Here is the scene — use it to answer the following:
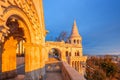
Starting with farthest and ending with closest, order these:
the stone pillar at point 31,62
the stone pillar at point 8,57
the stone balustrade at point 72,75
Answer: the stone pillar at point 8,57 → the stone pillar at point 31,62 → the stone balustrade at point 72,75

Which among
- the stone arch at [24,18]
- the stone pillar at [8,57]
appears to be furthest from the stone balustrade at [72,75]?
the stone pillar at [8,57]

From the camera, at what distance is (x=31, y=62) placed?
25.4ft

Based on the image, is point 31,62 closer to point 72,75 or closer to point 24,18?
point 24,18

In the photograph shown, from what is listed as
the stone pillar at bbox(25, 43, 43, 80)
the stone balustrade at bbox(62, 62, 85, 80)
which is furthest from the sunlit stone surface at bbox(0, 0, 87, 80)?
the stone balustrade at bbox(62, 62, 85, 80)

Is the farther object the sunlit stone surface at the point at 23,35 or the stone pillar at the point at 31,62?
the stone pillar at the point at 31,62

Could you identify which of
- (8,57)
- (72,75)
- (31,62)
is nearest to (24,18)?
(31,62)

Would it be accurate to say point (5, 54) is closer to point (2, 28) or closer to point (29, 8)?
point (29, 8)

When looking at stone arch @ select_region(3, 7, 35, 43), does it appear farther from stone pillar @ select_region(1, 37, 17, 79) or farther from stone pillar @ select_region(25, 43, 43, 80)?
stone pillar @ select_region(1, 37, 17, 79)

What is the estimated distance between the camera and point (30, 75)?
299 inches

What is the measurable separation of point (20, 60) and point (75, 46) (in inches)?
1128

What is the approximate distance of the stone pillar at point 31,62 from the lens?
7609mm

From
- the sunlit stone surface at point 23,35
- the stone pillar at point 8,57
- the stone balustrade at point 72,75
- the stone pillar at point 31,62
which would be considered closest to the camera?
the sunlit stone surface at point 23,35

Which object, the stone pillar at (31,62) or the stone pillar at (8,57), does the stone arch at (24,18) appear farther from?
the stone pillar at (8,57)

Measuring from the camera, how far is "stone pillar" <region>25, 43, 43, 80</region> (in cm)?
761
